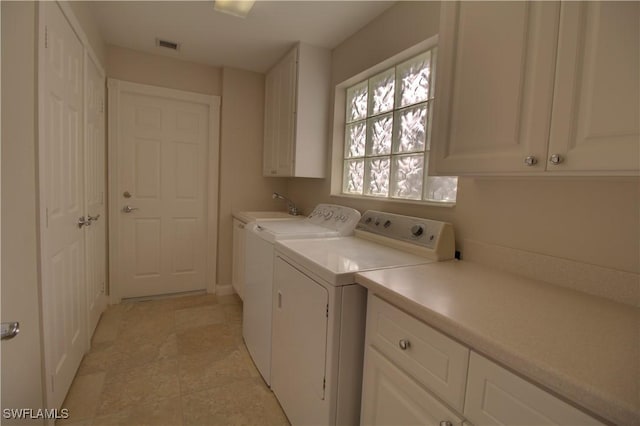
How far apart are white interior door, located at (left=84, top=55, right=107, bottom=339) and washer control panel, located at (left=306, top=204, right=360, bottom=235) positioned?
5.12 feet

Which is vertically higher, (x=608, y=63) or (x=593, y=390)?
(x=608, y=63)

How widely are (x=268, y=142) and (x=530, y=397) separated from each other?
291 cm

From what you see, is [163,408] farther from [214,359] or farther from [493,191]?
[493,191]

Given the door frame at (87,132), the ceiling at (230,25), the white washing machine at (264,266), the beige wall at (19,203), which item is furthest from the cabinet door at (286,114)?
the beige wall at (19,203)

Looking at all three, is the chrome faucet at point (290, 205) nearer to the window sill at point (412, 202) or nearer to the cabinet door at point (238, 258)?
the cabinet door at point (238, 258)

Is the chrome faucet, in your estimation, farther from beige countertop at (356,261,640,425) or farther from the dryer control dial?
beige countertop at (356,261,640,425)

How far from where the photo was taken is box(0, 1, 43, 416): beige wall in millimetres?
1117

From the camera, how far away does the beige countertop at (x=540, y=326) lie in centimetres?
56

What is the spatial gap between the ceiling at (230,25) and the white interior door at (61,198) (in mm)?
583

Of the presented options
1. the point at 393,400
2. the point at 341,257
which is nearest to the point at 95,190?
the point at 341,257

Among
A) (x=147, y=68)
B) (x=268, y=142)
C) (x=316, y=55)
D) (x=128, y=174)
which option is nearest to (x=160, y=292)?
(x=128, y=174)

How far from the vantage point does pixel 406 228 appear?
5.43 feet

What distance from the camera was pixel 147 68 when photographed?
9.47 feet

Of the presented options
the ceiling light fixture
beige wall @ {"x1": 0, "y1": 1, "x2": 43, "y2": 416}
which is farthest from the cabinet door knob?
the ceiling light fixture
